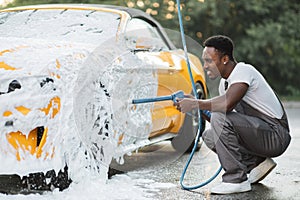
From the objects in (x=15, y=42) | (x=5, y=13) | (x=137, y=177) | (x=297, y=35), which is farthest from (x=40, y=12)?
(x=297, y=35)

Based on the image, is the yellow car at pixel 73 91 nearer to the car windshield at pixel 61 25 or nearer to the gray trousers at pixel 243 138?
the car windshield at pixel 61 25

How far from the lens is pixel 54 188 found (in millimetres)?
4477

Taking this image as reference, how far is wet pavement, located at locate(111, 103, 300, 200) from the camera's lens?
4.65 metres

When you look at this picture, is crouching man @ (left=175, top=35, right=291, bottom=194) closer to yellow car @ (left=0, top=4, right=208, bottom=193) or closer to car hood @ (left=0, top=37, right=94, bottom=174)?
yellow car @ (left=0, top=4, right=208, bottom=193)

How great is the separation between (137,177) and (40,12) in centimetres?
206

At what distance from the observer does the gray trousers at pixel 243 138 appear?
476cm

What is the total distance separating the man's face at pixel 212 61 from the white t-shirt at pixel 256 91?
5.0 inches

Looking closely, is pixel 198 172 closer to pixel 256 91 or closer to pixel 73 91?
pixel 256 91

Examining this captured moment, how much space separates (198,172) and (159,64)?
1.13 m

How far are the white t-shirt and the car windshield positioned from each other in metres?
1.39

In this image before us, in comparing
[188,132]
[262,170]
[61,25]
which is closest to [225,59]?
[262,170]

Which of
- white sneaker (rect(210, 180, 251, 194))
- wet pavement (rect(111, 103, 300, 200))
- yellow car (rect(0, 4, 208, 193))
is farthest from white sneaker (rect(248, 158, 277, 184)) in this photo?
yellow car (rect(0, 4, 208, 193))

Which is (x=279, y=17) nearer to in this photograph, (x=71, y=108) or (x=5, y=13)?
(x=5, y=13)

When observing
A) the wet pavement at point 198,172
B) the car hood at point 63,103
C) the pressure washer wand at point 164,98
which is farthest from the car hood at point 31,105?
the wet pavement at point 198,172
